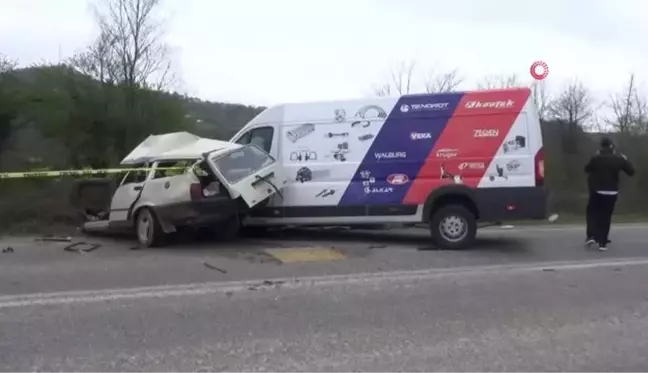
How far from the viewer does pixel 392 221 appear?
11922 millimetres

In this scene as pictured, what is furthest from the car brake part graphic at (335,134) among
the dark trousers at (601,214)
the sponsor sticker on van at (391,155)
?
the dark trousers at (601,214)

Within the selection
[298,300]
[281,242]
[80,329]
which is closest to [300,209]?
[281,242]

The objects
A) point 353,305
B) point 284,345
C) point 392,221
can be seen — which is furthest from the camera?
point 392,221

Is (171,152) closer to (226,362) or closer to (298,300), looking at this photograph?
(298,300)

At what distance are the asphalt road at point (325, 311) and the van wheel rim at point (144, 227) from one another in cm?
55

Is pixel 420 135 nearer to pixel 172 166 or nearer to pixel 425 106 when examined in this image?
pixel 425 106

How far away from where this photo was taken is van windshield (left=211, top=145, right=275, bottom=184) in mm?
11797

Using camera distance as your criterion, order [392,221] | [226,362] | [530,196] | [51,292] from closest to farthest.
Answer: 1. [226,362]
2. [51,292]
3. [530,196]
4. [392,221]

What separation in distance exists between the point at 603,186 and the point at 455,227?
2.36m

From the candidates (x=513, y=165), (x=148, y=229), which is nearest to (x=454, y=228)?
(x=513, y=165)

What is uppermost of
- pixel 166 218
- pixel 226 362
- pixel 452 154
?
pixel 452 154

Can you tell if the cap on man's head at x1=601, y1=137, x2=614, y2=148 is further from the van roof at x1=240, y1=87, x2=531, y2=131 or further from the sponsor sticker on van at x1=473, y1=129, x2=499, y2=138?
the sponsor sticker on van at x1=473, y1=129, x2=499, y2=138

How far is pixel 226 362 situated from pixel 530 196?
22.8 ft

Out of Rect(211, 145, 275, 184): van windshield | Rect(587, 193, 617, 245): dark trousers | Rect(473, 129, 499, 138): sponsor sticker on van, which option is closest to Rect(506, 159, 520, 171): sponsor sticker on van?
Rect(473, 129, 499, 138): sponsor sticker on van
